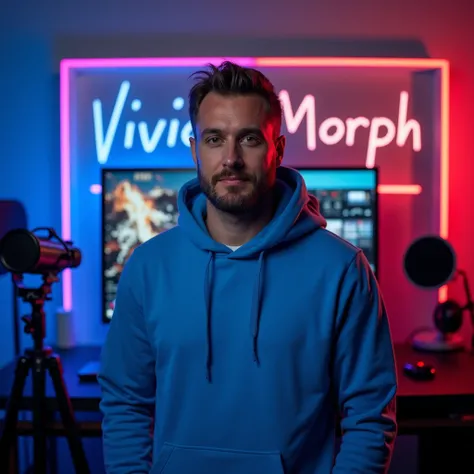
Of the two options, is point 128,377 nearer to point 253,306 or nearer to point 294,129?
point 253,306

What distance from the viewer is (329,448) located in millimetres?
1165

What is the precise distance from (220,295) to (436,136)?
4.87 feet

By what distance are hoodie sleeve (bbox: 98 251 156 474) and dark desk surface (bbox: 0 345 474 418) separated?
1.53 feet

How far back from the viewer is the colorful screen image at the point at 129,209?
7.23 ft

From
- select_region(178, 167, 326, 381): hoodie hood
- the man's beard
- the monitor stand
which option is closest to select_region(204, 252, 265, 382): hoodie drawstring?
select_region(178, 167, 326, 381): hoodie hood

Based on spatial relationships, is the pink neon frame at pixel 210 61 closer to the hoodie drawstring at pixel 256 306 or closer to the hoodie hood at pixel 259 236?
the hoodie hood at pixel 259 236

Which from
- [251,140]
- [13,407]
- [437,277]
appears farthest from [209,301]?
[437,277]

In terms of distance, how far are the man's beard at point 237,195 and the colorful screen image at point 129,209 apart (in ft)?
3.47

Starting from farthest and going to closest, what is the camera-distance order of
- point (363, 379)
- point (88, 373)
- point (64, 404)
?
point (88, 373)
point (64, 404)
point (363, 379)

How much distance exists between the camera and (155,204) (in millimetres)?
2215

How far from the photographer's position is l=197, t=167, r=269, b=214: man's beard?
1.14 meters

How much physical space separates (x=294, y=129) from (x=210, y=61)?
0.43 metres

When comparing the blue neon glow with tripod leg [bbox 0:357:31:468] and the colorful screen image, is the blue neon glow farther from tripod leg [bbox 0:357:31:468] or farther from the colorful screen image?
tripod leg [bbox 0:357:31:468]

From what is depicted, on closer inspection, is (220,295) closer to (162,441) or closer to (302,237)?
(302,237)
